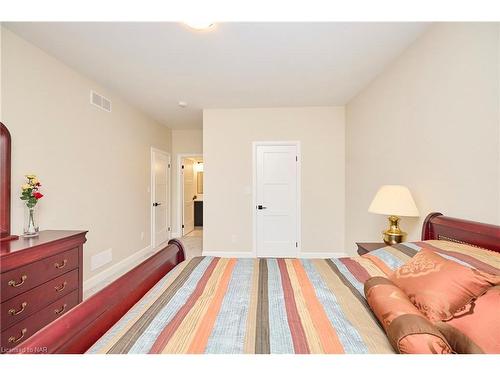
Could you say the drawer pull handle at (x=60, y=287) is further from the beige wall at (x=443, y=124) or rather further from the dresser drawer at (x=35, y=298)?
the beige wall at (x=443, y=124)

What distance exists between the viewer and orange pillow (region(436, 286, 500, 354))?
68 cm

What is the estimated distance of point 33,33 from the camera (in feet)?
6.24

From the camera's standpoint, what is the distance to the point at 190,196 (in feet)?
20.2

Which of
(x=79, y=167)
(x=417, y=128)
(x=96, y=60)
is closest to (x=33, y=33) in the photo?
(x=96, y=60)

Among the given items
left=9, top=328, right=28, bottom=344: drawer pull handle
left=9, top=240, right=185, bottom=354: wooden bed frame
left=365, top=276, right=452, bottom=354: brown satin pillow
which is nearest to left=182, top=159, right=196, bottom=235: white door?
left=9, top=328, right=28, bottom=344: drawer pull handle

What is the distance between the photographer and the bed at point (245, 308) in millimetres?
764

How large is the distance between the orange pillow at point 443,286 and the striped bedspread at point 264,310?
175 mm

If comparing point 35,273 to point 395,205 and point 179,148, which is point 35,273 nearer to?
point 395,205

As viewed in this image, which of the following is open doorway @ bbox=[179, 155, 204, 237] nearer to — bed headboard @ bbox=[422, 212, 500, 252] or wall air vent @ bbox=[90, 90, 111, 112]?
wall air vent @ bbox=[90, 90, 111, 112]

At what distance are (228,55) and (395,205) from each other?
207 centimetres

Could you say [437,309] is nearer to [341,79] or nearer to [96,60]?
[341,79]

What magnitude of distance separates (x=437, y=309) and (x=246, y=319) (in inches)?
29.0

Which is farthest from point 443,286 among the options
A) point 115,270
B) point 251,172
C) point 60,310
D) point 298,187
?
point 115,270

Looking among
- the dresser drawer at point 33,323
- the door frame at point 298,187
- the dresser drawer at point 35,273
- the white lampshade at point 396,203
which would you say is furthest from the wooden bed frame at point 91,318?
the door frame at point 298,187
